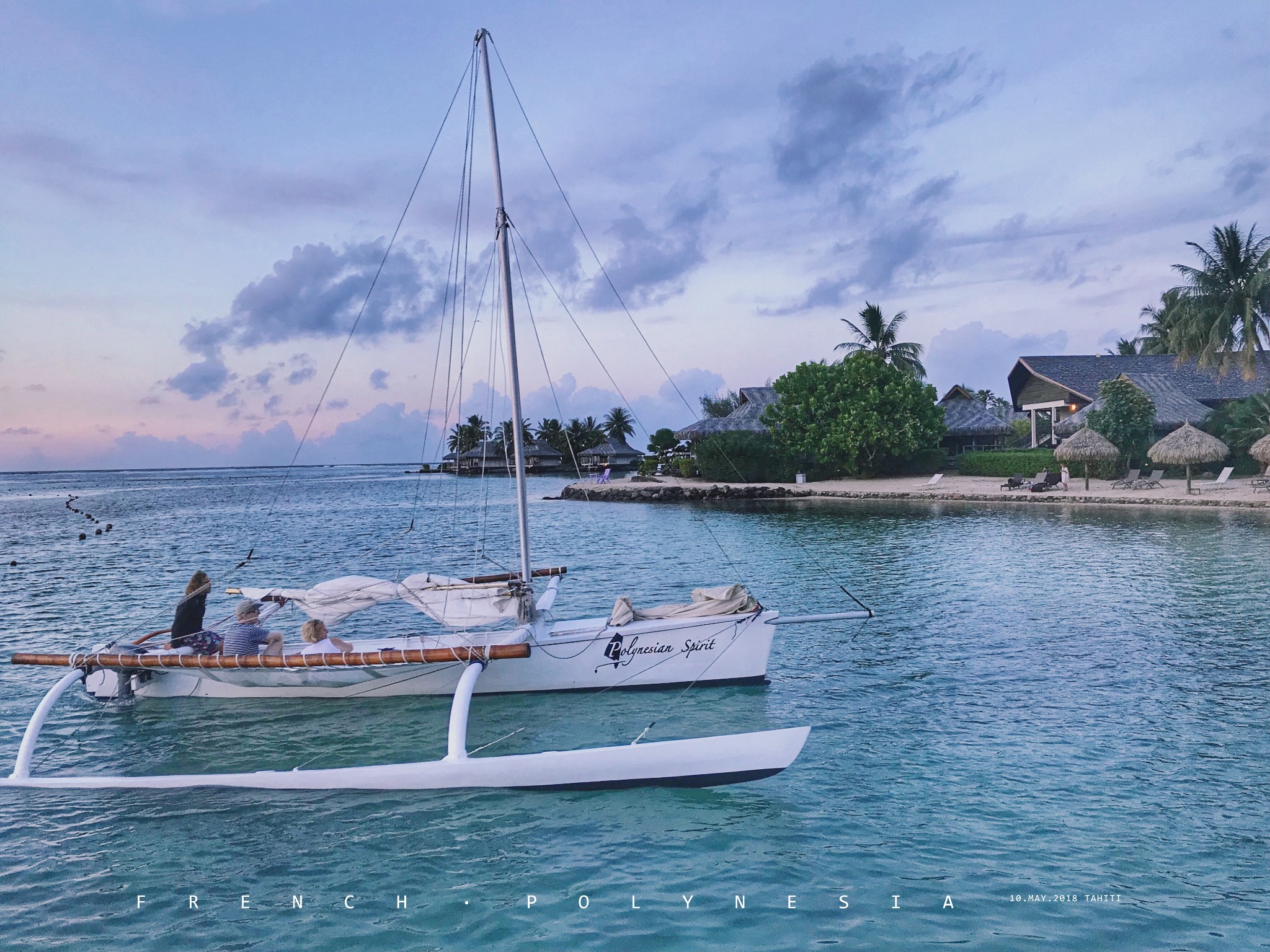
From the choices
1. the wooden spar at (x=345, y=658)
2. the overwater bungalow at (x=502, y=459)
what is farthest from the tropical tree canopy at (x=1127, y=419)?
the overwater bungalow at (x=502, y=459)

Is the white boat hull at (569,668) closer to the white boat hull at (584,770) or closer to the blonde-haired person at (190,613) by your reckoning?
the blonde-haired person at (190,613)

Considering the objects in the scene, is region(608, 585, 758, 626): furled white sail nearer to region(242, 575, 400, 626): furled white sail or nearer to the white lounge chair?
region(242, 575, 400, 626): furled white sail

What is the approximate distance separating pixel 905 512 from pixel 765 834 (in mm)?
29289

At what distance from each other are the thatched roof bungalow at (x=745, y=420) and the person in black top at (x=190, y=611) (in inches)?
1717

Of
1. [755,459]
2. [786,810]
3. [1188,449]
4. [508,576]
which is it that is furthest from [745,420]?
[786,810]

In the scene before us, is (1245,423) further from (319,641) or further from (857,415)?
(319,641)

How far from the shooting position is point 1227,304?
37.8 metres

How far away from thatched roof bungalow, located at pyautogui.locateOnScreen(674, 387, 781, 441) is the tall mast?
4223 cm

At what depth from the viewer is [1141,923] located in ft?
18.9

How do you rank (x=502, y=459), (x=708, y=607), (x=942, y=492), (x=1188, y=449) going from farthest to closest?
(x=502, y=459) → (x=942, y=492) → (x=1188, y=449) → (x=708, y=607)

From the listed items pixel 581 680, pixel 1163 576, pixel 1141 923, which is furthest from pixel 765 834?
pixel 1163 576

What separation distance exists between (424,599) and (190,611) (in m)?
3.22

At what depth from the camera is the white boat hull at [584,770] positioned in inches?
305

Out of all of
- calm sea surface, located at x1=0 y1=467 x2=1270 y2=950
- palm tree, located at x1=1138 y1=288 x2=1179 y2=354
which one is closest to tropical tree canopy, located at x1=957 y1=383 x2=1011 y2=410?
palm tree, located at x1=1138 y1=288 x2=1179 y2=354
